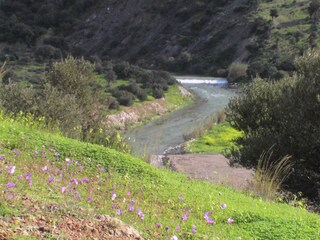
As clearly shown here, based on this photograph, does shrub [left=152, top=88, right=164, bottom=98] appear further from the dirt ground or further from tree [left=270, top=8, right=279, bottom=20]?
tree [left=270, top=8, right=279, bottom=20]

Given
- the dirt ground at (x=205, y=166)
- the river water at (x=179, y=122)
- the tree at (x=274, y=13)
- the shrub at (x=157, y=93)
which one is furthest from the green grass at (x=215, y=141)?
the tree at (x=274, y=13)

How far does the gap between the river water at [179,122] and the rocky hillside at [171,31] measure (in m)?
8.13

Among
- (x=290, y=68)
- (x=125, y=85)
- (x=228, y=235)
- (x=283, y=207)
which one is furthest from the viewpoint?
(x=290, y=68)

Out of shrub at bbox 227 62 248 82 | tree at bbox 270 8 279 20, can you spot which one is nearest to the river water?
shrub at bbox 227 62 248 82

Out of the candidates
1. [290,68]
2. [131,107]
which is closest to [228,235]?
[131,107]

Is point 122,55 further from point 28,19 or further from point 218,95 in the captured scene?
point 218,95

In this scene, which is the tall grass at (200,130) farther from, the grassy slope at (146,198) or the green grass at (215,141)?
the grassy slope at (146,198)

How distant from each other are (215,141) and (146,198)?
26.7 meters

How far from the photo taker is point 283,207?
31.4 feet

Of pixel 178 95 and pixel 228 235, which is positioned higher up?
pixel 228 235

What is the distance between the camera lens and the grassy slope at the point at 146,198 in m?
6.23

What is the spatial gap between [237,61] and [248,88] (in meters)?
61.1

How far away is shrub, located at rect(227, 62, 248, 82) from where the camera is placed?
7028 centimetres

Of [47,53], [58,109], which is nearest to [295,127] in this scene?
[58,109]
